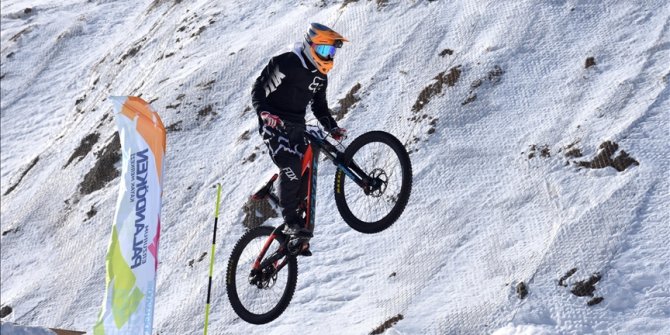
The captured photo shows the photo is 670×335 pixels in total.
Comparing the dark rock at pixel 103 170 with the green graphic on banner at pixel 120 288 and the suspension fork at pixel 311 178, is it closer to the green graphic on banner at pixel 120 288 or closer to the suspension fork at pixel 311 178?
the green graphic on banner at pixel 120 288

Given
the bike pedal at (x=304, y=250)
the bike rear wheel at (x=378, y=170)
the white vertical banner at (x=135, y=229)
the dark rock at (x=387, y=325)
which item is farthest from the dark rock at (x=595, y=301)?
the white vertical banner at (x=135, y=229)

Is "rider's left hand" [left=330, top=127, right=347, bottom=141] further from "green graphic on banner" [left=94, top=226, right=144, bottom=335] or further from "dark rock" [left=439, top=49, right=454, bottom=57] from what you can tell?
"dark rock" [left=439, top=49, right=454, bottom=57]

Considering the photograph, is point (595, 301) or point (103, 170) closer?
point (595, 301)

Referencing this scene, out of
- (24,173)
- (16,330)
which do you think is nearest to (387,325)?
(16,330)

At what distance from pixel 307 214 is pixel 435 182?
7.18m

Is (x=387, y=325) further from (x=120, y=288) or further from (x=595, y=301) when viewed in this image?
(x=120, y=288)

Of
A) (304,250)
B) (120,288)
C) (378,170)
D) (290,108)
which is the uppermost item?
(290,108)

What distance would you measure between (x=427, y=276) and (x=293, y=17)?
11566 millimetres

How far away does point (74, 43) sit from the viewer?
3638 cm

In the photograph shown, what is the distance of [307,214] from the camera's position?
430 inches

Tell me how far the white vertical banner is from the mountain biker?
3897 millimetres

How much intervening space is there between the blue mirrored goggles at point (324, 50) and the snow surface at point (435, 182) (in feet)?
19.4

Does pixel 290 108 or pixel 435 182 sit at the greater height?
pixel 290 108

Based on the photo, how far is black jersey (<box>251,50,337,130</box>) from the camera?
35.9 ft
